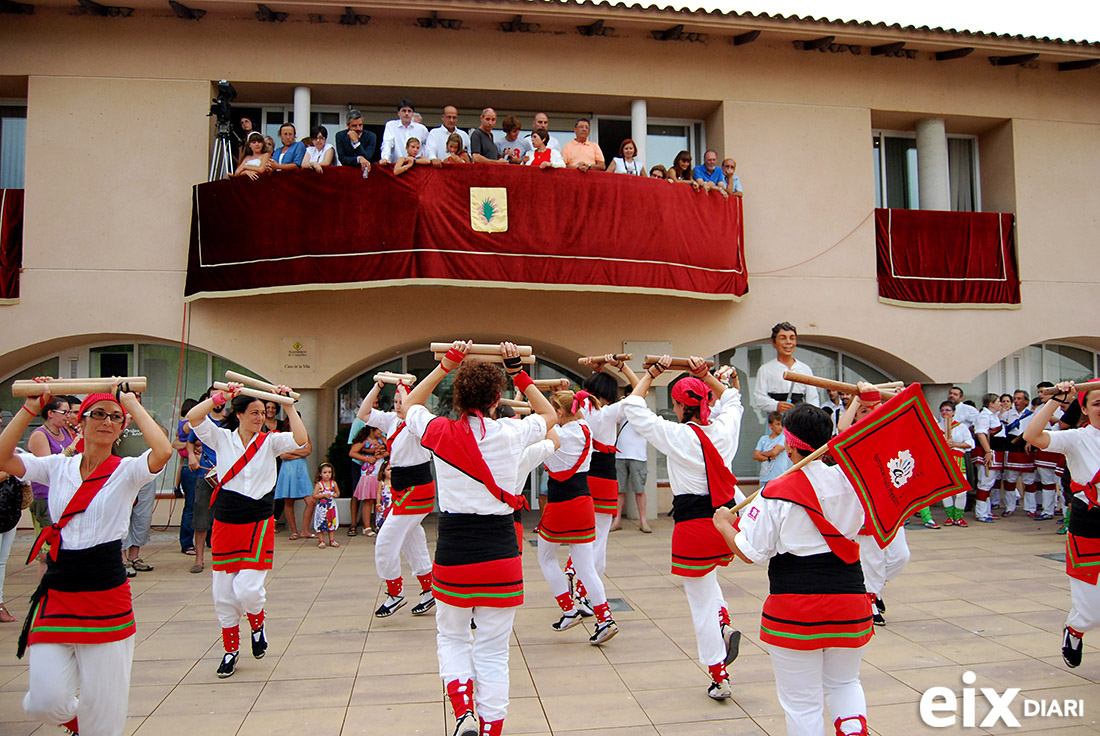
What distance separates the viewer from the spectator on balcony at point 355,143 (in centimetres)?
1008

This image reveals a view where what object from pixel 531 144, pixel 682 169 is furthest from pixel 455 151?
pixel 682 169

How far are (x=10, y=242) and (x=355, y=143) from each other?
16.6 feet

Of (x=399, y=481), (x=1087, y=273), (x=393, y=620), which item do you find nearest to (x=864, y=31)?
(x=1087, y=273)

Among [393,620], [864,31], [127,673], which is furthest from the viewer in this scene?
[864,31]

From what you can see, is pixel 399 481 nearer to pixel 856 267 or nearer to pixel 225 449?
pixel 225 449

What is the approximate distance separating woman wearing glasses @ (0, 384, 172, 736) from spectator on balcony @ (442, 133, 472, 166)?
21.7 ft

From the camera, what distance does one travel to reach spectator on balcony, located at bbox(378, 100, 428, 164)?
1015 cm

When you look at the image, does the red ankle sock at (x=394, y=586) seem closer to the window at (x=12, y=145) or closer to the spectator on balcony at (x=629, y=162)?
the spectator on balcony at (x=629, y=162)

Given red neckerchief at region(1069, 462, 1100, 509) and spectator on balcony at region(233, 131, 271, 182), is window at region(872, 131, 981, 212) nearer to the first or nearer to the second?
red neckerchief at region(1069, 462, 1100, 509)

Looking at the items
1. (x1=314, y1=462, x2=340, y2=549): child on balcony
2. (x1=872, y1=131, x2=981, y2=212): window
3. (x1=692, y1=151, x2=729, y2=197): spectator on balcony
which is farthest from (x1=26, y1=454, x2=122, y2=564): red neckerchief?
(x1=872, y1=131, x2=981, y2=212): window

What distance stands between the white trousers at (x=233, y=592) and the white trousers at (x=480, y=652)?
73.2 inches

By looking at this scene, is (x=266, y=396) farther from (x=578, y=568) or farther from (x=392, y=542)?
(x=578, y=568)

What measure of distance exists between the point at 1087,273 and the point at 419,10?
450 inches

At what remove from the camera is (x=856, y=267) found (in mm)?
11844
